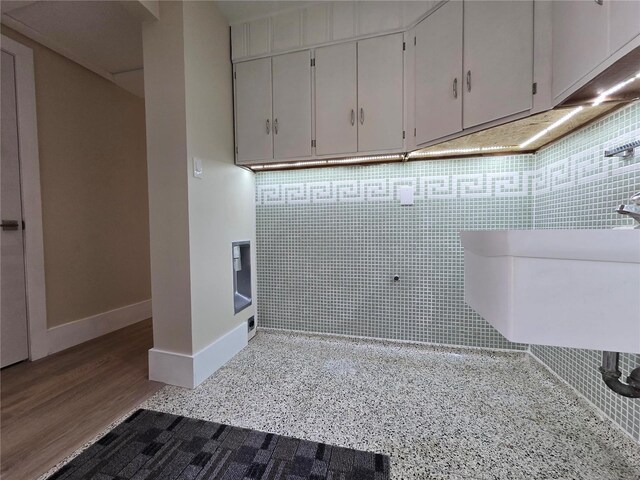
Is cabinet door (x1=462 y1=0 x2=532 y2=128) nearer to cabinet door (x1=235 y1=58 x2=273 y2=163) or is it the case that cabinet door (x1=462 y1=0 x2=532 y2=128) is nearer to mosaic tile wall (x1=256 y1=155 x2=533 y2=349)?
mosaic tile wall (x1=256 y1=155 x2=533 y2=349)

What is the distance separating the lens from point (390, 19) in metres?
1.57

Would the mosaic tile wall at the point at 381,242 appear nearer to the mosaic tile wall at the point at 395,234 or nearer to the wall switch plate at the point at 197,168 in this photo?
the mosaic tile wall at the point at 395,234

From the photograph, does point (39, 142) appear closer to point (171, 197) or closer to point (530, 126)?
point (171, 197)

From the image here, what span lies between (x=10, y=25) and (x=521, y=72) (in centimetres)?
311

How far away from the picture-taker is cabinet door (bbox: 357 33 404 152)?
159 cm

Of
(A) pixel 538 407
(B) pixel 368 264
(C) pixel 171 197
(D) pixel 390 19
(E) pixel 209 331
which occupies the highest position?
(D) pixel 390 19

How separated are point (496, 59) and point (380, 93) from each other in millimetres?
612

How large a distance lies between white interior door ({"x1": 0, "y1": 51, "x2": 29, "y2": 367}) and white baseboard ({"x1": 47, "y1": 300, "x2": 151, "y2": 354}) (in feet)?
0.53

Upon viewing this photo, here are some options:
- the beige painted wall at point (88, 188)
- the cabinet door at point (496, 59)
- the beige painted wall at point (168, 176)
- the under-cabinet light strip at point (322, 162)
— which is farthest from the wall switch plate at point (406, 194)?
the beige painted wall at point (88, 188)

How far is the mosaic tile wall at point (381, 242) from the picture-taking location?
1.80 meters

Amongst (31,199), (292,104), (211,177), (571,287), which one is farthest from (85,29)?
(571,287)

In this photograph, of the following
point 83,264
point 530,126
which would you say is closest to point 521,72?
point 530,126

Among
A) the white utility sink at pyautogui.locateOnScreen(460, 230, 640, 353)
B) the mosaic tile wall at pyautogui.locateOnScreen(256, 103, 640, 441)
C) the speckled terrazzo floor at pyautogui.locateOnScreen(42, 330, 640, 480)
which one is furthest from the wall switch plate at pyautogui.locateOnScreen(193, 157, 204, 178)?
the white utility sink at pyautogui.locateOnScreen(460, 230, 640, 353)

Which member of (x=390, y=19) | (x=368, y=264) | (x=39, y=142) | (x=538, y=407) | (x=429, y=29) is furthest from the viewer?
(x=368, y=264)
